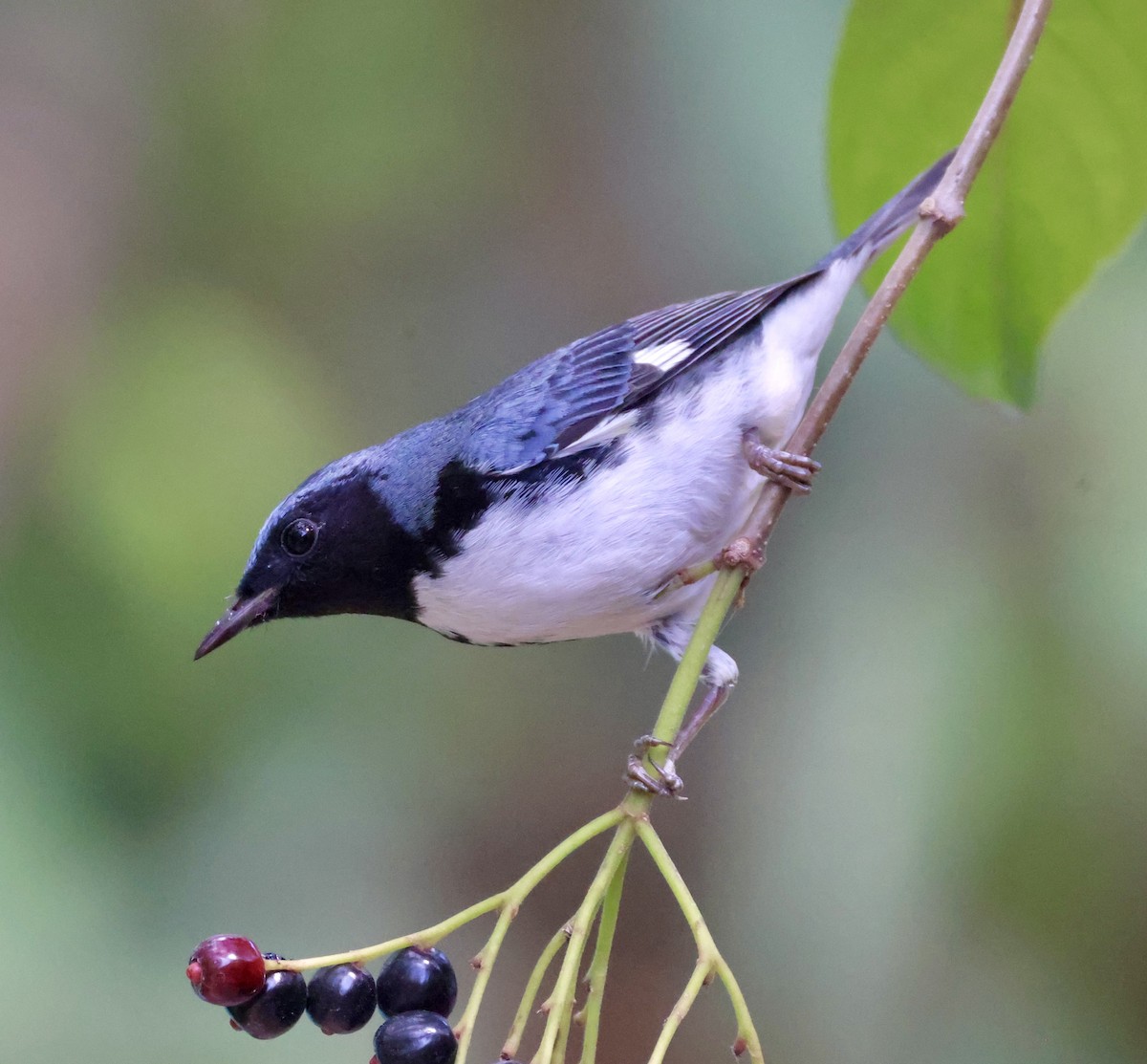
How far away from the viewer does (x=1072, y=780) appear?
1.54 metres

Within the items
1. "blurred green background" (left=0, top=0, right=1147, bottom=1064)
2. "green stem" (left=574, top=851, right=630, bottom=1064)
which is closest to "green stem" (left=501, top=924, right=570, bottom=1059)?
"green stem" (left=574, top=851, right=630, bottom=1064)

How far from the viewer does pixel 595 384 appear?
1.16 metres

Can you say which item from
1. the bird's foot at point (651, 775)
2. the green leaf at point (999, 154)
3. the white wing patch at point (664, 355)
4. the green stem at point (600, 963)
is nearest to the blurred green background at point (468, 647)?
the green leaf at point (999, 154)

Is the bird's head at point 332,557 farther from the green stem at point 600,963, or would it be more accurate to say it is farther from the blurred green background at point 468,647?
the blurred green background at point 468,647

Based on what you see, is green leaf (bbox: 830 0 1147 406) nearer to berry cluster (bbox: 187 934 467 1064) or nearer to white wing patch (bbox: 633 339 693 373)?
white wing patch (bbox: 633 339 693 373)

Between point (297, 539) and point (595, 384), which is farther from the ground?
point (595, 384)

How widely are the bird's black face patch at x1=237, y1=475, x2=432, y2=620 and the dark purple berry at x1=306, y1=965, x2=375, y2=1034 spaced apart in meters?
0.45

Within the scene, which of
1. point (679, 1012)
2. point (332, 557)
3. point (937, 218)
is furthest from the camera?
point (332, 557)

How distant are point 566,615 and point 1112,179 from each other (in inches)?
28.1

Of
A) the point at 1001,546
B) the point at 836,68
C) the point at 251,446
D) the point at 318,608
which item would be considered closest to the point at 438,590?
the point at 318,608

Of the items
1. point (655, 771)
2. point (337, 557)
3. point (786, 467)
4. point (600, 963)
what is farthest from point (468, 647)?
point (600, 963)

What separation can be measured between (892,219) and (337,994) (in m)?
0.91

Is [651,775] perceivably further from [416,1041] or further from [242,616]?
[242,616]

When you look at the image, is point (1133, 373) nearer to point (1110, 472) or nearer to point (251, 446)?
point (1110, 472)
